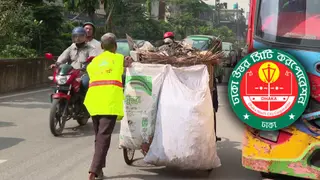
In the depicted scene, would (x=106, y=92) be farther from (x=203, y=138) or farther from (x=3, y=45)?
(x=3, y=45)

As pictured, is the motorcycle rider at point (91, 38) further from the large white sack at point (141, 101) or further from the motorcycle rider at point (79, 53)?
the large white sack at point (141, 101)

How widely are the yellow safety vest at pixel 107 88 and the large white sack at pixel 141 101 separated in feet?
0.49

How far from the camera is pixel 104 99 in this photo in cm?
562

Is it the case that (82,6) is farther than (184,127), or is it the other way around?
(82,6)

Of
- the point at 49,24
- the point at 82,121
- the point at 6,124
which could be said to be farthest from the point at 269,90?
the point at 49,24

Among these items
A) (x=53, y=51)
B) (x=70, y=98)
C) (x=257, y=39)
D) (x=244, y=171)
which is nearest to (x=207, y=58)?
(x=257, y=39)

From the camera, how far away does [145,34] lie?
40.1 metres

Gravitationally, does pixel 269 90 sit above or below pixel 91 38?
below

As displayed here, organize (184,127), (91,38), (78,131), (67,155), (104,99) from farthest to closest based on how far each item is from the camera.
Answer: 1. (91,38)
2. (78,131)
3. (67,155)
4. (104,99)
5. (184,127)

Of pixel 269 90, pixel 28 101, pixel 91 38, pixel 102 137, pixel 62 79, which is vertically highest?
pixel 91 38

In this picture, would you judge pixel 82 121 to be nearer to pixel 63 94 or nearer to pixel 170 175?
pixel 63 94

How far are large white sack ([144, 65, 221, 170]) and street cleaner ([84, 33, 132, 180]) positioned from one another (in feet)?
1.57

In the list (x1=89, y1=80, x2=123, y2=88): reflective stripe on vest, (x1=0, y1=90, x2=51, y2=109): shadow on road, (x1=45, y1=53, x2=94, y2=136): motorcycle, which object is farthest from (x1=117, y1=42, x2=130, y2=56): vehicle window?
(x1=89, y1=80, x2=123, y2=88): reflective stripe on vest

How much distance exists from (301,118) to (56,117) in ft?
15.5
